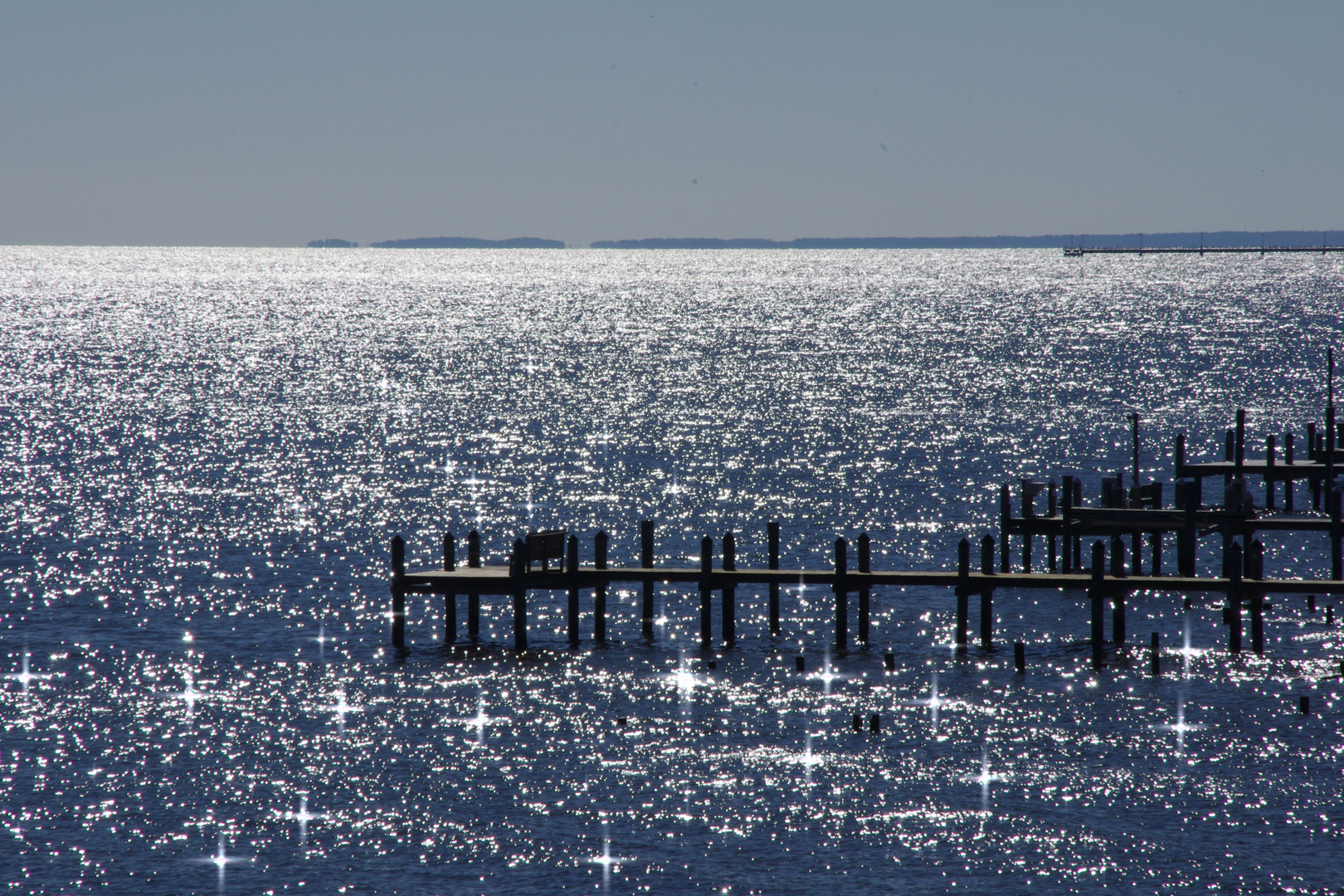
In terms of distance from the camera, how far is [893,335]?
18412cm

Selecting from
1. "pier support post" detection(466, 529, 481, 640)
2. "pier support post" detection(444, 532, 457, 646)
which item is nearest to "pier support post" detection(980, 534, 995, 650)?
"pier support post" detection(466, 529, 481, 640)

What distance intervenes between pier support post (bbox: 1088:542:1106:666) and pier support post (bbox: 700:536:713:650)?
9604 millimetres

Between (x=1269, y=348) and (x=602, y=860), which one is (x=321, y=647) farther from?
(x=1269, y=348)

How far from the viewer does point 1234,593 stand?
122ft

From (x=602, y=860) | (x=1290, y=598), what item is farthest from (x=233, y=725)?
(x=1290, y=598)

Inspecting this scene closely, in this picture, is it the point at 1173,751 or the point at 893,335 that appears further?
the point at 893,335

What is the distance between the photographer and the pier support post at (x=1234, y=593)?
37062 mm

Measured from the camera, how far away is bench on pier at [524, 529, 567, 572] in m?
39.4

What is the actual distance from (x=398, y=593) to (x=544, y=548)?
3998mm

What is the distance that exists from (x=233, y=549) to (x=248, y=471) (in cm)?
2184

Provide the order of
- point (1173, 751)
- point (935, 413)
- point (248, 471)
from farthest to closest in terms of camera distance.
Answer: point (935, 413), point (248, 471), point (1173, 751)

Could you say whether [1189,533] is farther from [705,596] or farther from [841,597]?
[705,596]

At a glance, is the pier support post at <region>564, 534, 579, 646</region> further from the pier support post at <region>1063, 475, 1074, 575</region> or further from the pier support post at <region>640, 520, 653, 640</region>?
the pier support post at <region>1063, 475, 1074, 575</region>

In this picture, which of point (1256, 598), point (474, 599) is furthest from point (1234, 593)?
point (474, 599)
